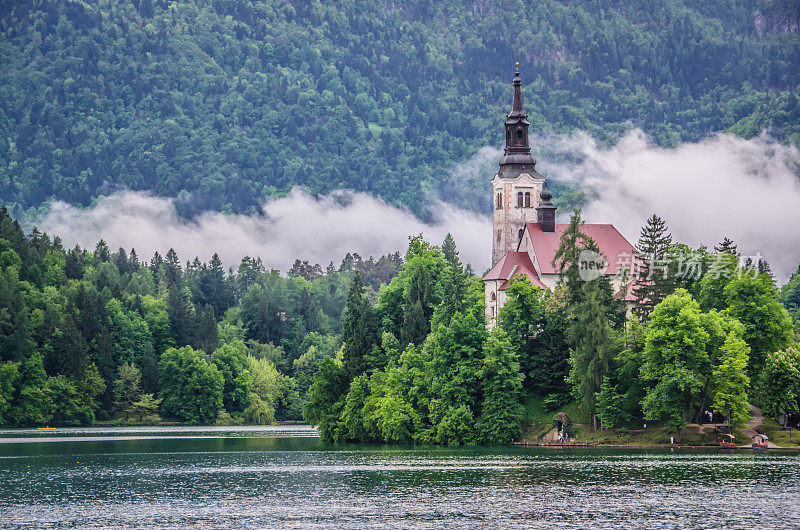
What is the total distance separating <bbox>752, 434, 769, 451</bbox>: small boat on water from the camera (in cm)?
9925

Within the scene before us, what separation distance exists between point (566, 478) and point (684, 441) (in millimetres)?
29193

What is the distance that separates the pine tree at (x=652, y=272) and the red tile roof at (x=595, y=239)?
5006 mm

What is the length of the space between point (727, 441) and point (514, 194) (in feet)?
166

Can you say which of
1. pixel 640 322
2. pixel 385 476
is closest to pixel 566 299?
pixel 640 322

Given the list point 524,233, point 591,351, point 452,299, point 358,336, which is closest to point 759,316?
point 591,351

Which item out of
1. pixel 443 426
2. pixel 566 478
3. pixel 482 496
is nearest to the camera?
pixel 482 496

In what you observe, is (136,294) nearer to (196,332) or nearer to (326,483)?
(196,332)

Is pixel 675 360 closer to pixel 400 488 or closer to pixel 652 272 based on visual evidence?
pixel 652 272

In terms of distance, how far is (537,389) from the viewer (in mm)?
117812

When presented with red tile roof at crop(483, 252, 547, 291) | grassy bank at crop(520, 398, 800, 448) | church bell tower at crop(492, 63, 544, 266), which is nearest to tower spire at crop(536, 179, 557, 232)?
red tile roof at crop(483, 252, 547, 291)

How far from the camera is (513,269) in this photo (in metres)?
132

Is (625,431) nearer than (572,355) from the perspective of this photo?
Yes

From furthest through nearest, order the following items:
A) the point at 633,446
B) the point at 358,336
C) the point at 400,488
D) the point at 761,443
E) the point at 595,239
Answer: the point at 595,239, the point at 358,336, the point at 633,446, the point at 761,443, the point at 400,488

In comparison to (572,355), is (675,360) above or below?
below
